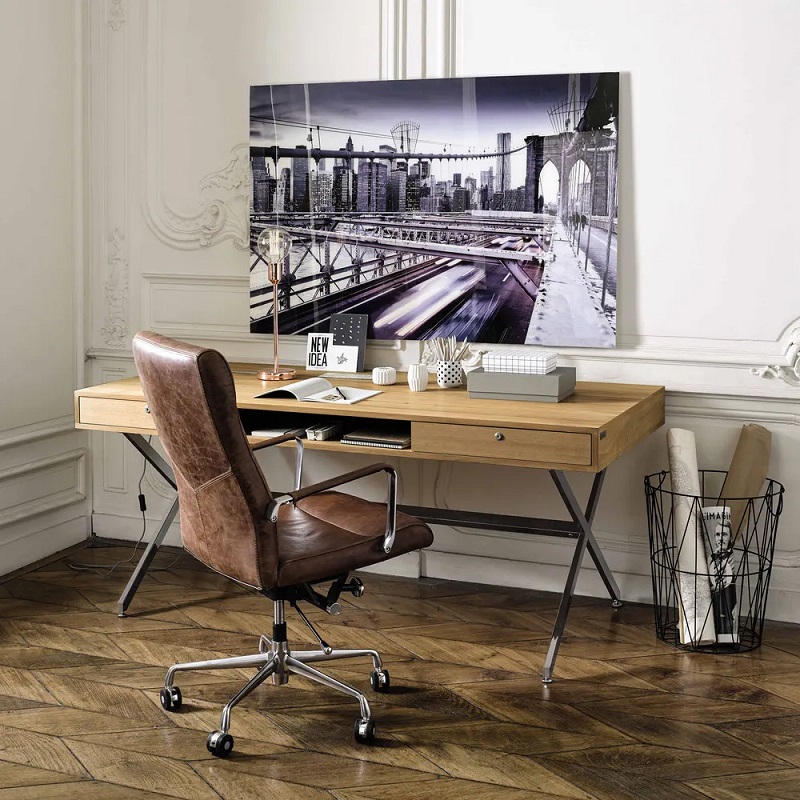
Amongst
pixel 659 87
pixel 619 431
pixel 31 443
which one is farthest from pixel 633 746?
pixel 31 443

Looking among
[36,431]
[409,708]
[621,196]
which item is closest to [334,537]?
[409,708]

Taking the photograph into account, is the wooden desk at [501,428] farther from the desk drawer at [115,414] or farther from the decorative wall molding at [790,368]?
the decorative wall molding at [790,368]

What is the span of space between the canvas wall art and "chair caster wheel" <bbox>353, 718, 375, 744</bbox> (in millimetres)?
1538

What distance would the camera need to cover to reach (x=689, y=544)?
3352 millimetres

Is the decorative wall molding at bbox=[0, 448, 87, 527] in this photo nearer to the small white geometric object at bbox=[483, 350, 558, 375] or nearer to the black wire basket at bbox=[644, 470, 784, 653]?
the small white geometric object at bbox=[483, 350, 558, 375]

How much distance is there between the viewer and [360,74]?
379cm

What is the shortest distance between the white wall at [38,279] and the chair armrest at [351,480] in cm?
186

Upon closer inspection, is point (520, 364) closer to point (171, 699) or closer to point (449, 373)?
point (449, 373)

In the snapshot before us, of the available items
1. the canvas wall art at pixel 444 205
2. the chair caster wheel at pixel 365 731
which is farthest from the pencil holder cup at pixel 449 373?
the chair caster wheel at pixel 365 731

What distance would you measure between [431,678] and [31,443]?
199cm

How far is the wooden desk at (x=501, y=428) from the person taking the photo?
2893 mm

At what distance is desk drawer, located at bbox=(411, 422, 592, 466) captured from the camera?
2861 mm

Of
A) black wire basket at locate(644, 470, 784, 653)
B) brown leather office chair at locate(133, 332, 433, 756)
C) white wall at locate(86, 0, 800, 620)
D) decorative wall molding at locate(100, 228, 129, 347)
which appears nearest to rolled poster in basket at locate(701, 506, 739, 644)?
black wire basket at locate(644, 470, 784, 653)

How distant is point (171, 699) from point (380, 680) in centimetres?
58
